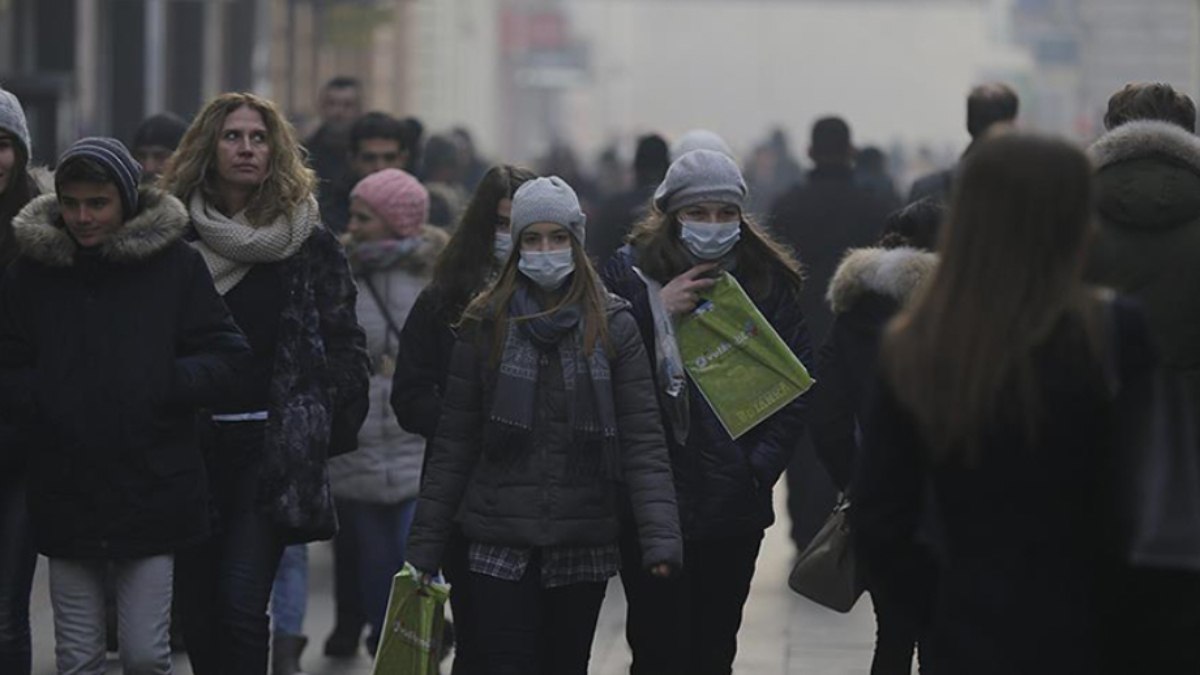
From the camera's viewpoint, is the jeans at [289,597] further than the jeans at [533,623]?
Yes

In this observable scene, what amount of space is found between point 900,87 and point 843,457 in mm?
123528

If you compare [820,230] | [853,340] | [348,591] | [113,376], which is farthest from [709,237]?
[820,230]

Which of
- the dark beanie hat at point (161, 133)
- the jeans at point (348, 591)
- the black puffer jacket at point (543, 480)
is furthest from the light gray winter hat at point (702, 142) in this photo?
the black puffer jacket at point (543, 480)

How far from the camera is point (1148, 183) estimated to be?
273 inches

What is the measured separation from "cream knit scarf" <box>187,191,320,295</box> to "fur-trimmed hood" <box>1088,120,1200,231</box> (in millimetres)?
2053

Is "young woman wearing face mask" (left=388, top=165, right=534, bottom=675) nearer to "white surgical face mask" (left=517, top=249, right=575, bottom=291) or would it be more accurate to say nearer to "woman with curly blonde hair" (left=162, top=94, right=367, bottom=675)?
"woman with curly blonde hair" (left=162, top=94, right=367, bottom=675)

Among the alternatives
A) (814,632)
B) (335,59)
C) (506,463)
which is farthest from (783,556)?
(335,59)

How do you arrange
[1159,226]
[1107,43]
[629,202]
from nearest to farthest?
[1159,226] → [629,202] → [1107,43]

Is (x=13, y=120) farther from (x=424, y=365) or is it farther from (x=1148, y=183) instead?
(x=1148, y=183)

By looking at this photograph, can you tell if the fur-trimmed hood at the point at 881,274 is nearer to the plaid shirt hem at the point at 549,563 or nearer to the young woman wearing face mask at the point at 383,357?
the plaid shirt hem at the point at 549,563

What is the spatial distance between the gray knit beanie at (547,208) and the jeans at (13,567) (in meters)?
1.38

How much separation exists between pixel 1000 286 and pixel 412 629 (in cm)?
271

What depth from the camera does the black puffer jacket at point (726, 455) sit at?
24.7ft

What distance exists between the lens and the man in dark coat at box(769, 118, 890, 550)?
12672 mm
